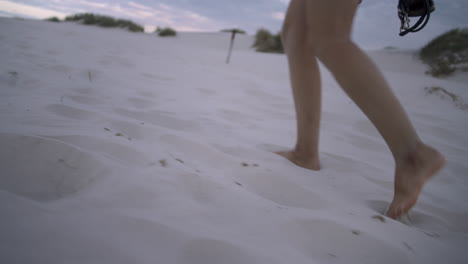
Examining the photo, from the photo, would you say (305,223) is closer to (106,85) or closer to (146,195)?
(146,195)

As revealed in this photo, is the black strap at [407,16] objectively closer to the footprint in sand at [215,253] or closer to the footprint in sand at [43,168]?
the footprint in sand at [215,253]

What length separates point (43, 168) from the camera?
75cm

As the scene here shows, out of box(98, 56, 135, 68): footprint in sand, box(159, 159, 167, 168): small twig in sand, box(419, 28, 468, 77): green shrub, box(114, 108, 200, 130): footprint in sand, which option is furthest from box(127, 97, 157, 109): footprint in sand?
box(419, 28, 468, 77): green shrub

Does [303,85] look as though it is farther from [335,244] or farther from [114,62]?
[114,62]

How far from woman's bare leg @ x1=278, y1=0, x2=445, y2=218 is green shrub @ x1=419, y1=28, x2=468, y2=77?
4.47 m

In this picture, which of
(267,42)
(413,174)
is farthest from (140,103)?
(267,42)

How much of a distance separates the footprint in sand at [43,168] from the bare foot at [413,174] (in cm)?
98

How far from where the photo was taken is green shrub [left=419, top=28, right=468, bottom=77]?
435 centimetres

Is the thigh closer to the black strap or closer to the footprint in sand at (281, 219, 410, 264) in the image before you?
the black strap

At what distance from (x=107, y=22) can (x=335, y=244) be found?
1316 centimetres

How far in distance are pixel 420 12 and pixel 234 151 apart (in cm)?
92

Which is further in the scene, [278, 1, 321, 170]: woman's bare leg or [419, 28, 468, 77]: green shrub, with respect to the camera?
[419, 28, 468, 77]: green shrub

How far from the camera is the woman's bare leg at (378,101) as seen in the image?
911 mm

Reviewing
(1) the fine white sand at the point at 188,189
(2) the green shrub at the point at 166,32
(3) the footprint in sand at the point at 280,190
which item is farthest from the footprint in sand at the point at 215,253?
(2) the green shrub at the point at 166,32
